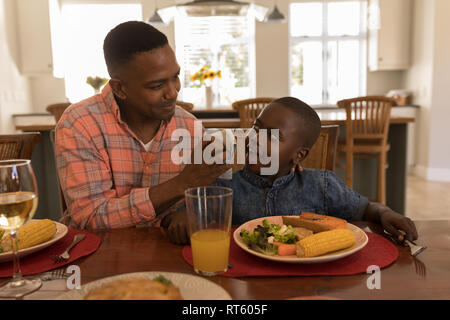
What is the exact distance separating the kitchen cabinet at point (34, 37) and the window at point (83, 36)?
0.36 meters

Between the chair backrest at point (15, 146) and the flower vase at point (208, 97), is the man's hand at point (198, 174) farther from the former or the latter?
the flower vase at point (208, 97)

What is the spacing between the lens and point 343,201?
1109 mm

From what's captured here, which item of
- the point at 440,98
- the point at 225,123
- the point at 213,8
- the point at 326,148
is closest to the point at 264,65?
the point at 213,8

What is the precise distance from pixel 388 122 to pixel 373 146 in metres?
0.22

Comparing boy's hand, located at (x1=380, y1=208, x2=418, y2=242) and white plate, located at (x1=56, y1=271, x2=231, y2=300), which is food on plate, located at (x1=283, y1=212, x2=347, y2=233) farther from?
white plate, located at (x1=56, y1=271, x2=231, y2=300)

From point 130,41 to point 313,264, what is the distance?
79cm

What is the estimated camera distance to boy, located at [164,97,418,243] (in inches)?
44.6

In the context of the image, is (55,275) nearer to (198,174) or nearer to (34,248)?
(34,248)

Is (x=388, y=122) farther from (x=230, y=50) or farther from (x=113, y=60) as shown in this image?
(x=230, y=50)

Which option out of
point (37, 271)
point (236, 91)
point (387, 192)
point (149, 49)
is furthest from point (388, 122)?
point (236, 91)

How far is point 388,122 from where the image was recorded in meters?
3.03

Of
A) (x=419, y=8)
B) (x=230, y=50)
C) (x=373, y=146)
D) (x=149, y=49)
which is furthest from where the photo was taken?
(x=230, y=50)

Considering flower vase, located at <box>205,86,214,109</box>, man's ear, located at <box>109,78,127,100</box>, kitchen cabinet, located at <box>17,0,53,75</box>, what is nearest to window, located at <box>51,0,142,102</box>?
kitchen cabinet, located at <box>17,0,53,75</box>

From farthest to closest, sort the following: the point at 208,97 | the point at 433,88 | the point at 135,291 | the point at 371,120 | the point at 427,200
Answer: the point at 208,97, the point at 433,88, the point at 427,200, the point at 371,120, the point at 135,291
